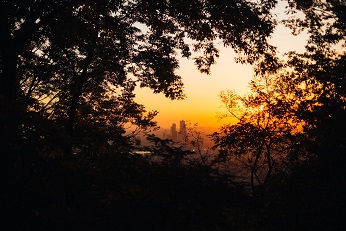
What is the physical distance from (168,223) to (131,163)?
3216mm

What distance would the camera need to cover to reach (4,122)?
4.43m

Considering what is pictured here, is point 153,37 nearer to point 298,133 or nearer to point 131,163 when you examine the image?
point 131,163

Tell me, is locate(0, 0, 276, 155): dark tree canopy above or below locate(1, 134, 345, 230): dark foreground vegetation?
above

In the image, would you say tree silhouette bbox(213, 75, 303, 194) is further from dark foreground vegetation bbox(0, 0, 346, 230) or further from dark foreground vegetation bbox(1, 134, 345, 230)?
dark foreground vegetation bbox(1, 134, 345, 230)

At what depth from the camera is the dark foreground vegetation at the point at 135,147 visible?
473 centimetres

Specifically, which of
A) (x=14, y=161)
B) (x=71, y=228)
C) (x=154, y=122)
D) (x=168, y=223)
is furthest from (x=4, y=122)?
(x=154, y=122)

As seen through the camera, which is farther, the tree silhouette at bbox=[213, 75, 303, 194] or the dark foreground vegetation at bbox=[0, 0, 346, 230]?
the tree silhouette at bbox=[213, 75, 303, 194]

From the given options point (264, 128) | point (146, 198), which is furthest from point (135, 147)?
point (264, 128)

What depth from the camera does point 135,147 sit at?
1005 cm

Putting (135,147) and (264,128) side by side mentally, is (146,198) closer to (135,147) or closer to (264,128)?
(135,147)

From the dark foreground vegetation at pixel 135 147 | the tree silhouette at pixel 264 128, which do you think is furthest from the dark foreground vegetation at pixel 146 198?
the tree silhouette at pixel 264 128

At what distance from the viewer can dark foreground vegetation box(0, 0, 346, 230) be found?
15.5ft

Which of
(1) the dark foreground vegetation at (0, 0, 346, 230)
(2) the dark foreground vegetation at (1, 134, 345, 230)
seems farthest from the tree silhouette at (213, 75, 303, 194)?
(2) the dark foreground vegetation at (1, 134, 345, 230)

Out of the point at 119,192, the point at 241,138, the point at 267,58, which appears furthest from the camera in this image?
the point at 241,138
